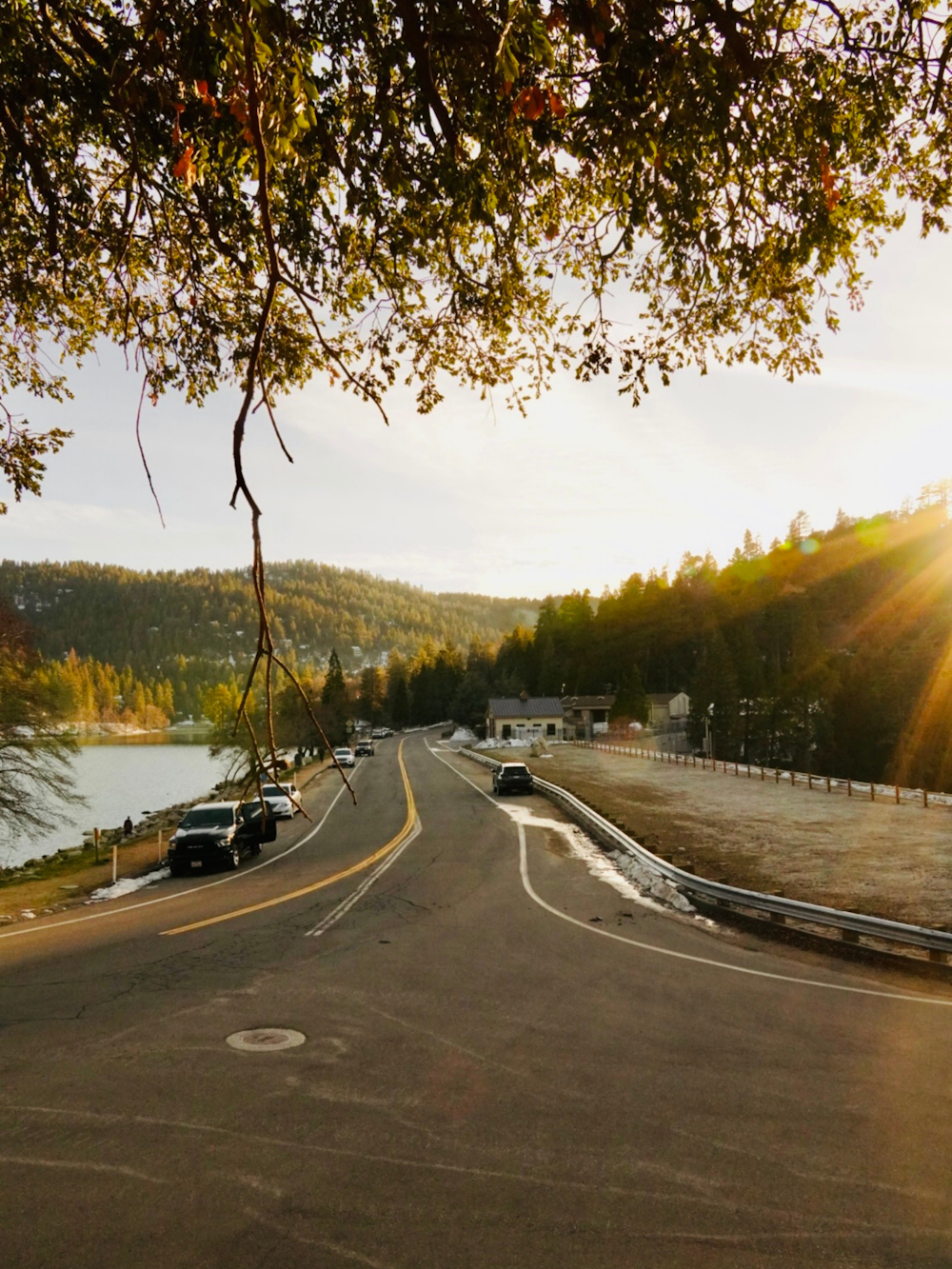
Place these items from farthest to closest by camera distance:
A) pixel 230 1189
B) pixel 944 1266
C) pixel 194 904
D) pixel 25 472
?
pixel 194 904, pixel 25 472, pixel 230 1189, pixel 944 1266

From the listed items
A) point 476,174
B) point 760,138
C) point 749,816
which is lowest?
point 749,816

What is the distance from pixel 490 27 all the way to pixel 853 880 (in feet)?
53.8

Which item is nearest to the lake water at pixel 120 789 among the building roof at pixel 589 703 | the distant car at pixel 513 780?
the distant car at pixel 513 780

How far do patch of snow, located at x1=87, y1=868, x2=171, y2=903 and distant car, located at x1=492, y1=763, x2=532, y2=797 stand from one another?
1976 centimetres

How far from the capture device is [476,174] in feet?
22.7

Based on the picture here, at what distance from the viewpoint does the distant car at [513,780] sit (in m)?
39.0

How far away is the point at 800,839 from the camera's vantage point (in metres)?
23.3

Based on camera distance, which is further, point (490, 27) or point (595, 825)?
point (595, 825)

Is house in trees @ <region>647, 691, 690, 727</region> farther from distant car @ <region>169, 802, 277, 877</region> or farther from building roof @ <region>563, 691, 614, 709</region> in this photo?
distant car @ <region>169, 802, 277, 877</region>

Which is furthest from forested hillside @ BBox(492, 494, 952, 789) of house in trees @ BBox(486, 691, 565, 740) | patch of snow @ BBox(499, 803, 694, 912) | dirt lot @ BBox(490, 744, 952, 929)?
patch of snow @ BBox(499, 803, 694, 912)

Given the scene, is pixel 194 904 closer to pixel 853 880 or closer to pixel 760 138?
pixel 853 880

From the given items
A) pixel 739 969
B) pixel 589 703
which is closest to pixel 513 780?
pixel 739 969

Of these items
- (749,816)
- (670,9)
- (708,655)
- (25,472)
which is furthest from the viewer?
(708,655)

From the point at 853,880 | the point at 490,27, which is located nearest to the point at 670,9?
the point at 490,27
